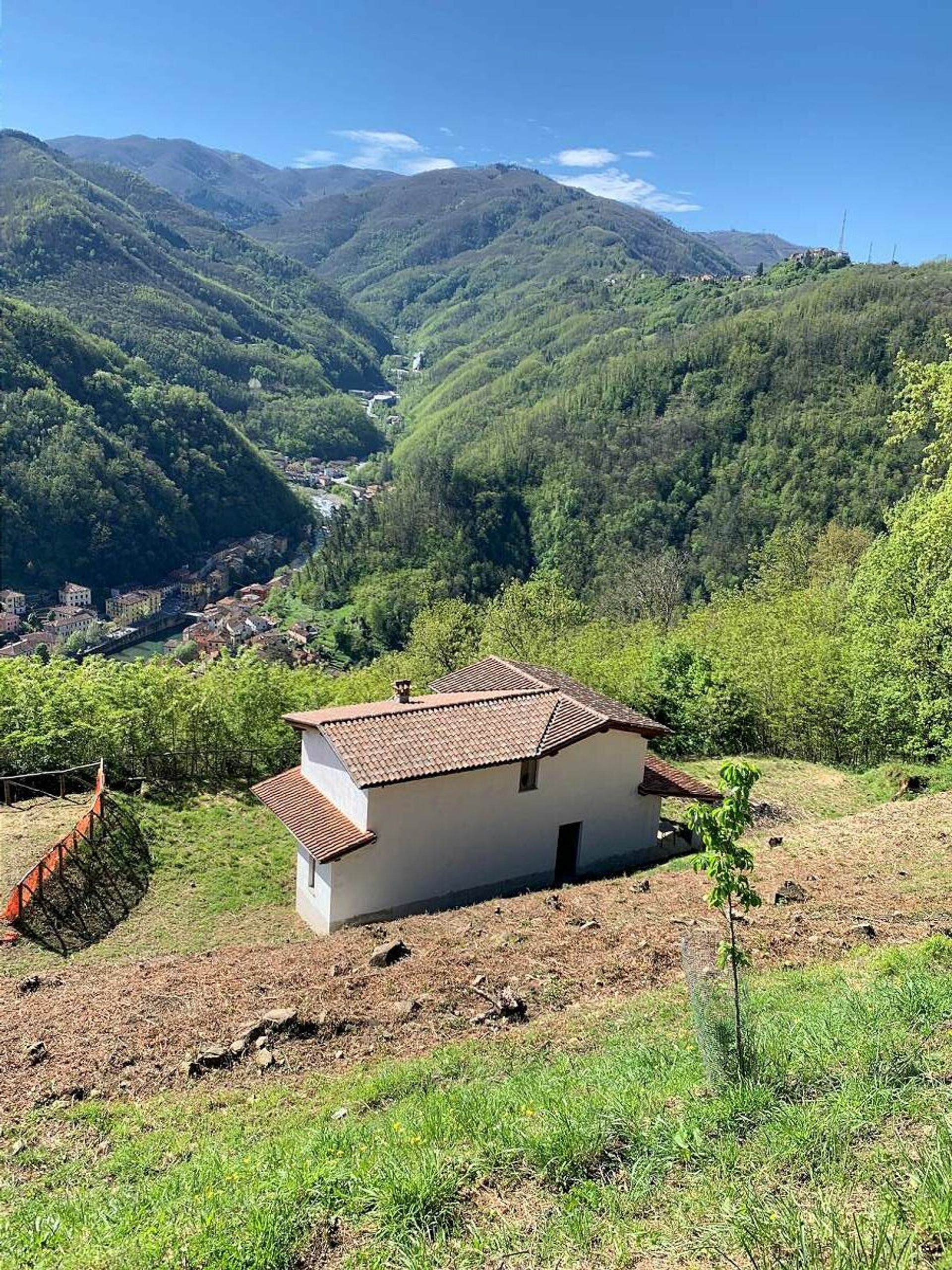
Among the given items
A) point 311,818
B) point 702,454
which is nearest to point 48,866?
point 311,818

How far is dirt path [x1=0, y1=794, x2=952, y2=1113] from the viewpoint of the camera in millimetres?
8789

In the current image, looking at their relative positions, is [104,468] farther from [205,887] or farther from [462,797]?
[462,797]

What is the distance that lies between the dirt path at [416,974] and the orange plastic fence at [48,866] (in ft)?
7.58

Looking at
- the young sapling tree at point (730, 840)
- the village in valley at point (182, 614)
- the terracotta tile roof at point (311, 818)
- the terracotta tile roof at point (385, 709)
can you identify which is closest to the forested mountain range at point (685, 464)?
the village in valley at point (182, 614)

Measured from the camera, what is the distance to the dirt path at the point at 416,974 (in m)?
8.79

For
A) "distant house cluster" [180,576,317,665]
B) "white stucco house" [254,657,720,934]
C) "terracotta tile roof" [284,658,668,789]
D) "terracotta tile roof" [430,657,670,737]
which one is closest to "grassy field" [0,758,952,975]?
"white stucco house" [254,657,720,934]

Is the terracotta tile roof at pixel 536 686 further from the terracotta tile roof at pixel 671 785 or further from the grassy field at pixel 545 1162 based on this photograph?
the grassy field at pixel 545 1162

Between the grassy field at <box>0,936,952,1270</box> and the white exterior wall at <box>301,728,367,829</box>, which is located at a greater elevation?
the grassy field at <box>0,936,952,1270</box>

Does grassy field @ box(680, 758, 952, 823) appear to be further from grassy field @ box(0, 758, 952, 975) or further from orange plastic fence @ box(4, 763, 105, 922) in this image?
orange plastic fence @ box(4, 763, 105, 922)

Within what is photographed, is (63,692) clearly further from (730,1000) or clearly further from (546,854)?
(730,1000)

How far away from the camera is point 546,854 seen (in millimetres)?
17406

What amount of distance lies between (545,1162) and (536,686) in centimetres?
1467

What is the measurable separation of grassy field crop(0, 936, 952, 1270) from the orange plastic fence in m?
7.60

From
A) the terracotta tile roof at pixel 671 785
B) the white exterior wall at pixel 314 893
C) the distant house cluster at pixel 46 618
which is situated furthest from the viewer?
the distant house cluster at pixel 46 618
